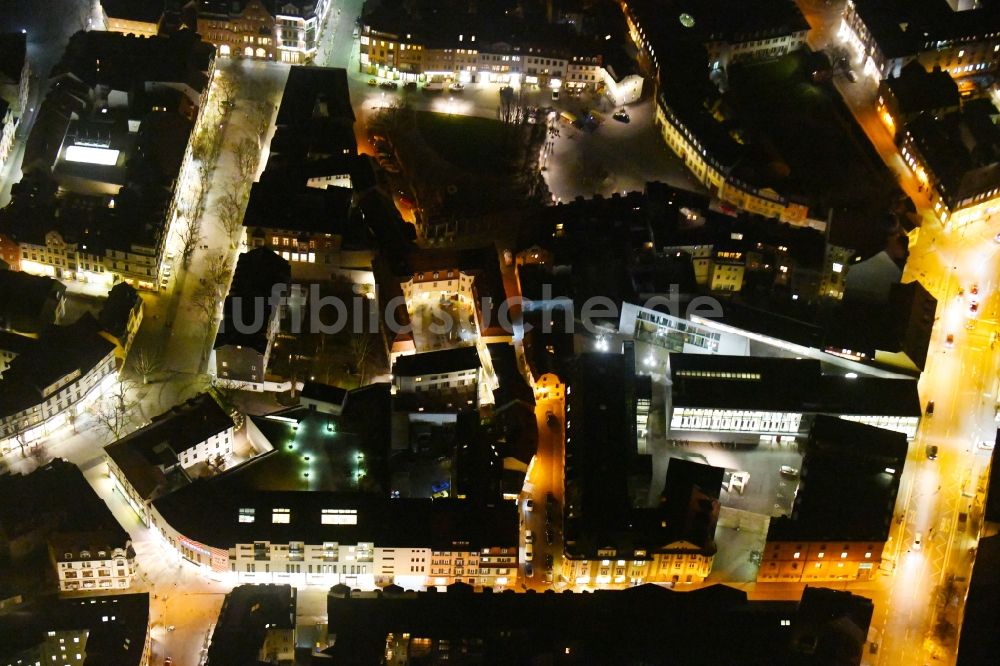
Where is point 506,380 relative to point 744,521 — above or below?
above

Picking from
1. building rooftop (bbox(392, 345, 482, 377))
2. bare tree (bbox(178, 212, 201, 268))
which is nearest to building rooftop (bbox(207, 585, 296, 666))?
building rooftop (bbox(392, 345, 482, 377))

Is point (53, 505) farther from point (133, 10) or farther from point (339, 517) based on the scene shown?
point (133, 10)

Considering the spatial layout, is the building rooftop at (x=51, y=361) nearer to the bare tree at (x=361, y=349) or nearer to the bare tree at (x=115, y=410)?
the bare tree at (x=115, y=410)

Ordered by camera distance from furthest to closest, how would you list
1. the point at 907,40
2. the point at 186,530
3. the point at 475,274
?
the point at 907,40, the point at 475,274, the point at 186,530

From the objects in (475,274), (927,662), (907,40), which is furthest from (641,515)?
(907,40)

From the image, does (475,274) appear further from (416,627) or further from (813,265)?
(416,627)

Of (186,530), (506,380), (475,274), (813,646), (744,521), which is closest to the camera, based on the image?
(813,646)

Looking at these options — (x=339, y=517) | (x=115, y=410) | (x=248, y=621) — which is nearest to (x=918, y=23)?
(x=339, y=517)
